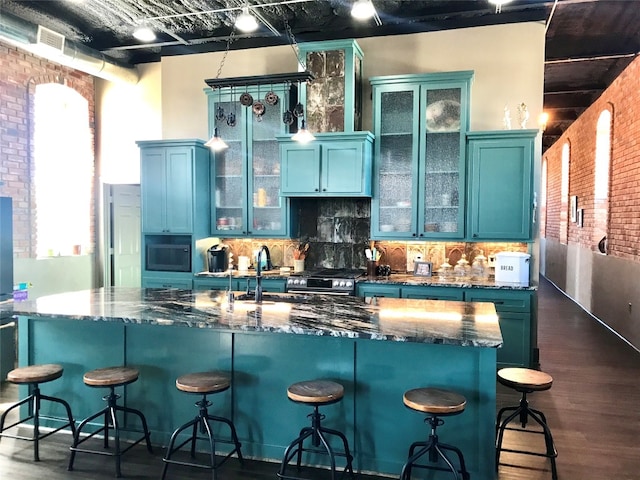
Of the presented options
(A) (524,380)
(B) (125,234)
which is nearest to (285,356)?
(A) (524,380)

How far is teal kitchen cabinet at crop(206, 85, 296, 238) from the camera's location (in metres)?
5.69

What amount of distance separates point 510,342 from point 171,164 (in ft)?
13.4

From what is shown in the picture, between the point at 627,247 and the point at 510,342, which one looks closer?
the point at 510,342

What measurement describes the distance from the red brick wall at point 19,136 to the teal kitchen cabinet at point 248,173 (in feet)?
7.35

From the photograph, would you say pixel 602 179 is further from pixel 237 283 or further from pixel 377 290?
pixel 237 283

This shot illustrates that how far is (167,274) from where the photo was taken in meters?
5.78

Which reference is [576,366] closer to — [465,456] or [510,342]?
[510,342]

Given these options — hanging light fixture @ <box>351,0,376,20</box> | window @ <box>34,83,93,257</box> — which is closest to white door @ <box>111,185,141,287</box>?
window @ <box>34,83,93,257</box>

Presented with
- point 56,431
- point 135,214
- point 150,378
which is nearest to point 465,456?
point 150,378

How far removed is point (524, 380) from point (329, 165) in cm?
302

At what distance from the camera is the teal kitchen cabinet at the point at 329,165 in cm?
522

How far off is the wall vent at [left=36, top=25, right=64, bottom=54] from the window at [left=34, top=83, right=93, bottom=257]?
1.10 metres

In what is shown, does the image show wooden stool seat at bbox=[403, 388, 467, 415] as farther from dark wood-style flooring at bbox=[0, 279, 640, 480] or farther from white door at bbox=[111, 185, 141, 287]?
white door at bbox=[111, 185, 141, 287]

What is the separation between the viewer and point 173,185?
5.73 meters
